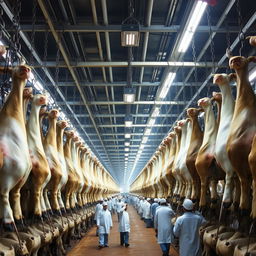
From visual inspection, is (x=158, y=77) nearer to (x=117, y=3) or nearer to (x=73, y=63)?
(x=73, y=63)

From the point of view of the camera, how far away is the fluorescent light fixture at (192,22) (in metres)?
6.62

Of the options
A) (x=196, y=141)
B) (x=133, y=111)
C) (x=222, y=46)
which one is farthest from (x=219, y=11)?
(x=133, y=111)

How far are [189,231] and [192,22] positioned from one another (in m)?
4.44

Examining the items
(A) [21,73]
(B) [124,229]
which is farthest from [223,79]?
(B) [124,229]

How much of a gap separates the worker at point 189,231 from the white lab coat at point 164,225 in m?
2.88

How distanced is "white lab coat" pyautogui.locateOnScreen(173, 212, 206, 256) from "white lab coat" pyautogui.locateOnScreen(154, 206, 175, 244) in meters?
2.89

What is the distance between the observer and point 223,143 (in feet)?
14.7

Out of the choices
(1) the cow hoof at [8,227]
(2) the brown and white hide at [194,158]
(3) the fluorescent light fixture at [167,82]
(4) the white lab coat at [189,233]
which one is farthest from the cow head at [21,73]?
(3) the fluorescent light fixture at [167,82]

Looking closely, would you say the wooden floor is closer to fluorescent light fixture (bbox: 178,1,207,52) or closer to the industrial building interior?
the industrial building interior

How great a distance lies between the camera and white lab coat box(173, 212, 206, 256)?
6371mm

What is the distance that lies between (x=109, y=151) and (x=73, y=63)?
21.8m

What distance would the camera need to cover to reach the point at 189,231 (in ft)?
21.1

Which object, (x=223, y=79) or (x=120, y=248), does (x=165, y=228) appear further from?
(x=223, y=79)

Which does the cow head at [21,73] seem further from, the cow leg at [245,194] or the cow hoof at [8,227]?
the cow leg at [245,194]
